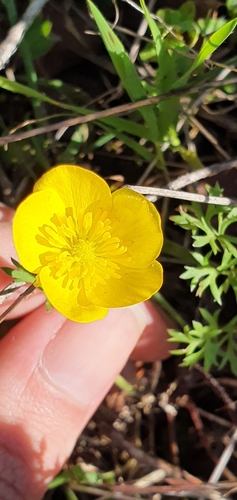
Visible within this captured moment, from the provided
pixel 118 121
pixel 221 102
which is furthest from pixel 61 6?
pixel 221 102

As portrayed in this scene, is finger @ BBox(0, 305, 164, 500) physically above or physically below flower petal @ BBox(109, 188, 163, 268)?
below

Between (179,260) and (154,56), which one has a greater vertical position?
(154,56)

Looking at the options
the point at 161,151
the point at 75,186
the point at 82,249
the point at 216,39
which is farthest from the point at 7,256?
the point at 216,39

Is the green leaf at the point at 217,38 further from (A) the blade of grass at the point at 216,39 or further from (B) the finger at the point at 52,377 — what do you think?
(B) the finger at the point at 52,377

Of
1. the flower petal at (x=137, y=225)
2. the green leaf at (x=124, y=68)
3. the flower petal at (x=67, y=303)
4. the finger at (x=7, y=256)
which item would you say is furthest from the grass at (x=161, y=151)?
the flower petal at (x=67, y=303)

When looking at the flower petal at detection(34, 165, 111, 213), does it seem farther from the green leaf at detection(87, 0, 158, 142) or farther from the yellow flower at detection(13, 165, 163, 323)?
the green leaf at detection(87, 0, 158, 142)

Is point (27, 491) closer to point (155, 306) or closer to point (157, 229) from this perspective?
point (155, 306)

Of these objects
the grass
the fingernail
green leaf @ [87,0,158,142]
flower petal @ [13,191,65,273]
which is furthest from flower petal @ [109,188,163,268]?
the fingernail
